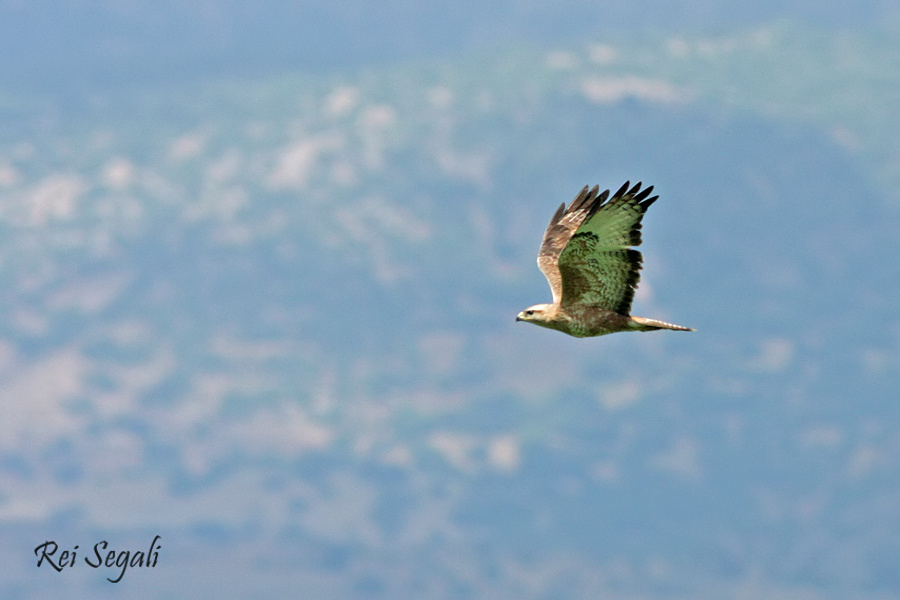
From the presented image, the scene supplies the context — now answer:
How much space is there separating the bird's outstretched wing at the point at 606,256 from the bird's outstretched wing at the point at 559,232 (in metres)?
1.91

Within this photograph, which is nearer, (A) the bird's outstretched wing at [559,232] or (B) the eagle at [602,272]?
(B) the eagle at [602,272]

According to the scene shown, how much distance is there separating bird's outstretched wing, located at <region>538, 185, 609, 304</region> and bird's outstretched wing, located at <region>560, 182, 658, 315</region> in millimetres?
1912

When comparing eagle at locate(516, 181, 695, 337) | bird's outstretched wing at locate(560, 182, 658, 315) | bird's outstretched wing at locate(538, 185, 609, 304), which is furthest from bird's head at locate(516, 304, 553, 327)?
bird's outstretched wing at locate(538, 185, 609, 304)

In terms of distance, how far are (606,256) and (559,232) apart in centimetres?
352

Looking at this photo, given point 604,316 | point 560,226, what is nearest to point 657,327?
point 604,316

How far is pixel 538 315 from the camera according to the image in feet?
79.9

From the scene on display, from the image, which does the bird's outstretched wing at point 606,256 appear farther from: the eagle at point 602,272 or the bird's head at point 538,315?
the bird's head at point 538,315

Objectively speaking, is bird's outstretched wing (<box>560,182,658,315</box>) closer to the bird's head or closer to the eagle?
the eagle

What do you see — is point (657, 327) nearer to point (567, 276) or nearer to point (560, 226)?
point (567, 276)

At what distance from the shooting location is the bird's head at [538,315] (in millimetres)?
24234

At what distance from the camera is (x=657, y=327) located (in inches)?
Result: 923

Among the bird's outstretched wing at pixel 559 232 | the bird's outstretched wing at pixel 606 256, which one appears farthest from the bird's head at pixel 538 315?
the bird's outstretched wing at pixel 559 232

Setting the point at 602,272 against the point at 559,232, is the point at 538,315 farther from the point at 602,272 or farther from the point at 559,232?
the point at 559,232

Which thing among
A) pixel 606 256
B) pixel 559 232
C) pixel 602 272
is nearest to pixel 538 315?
pixel 602 272
